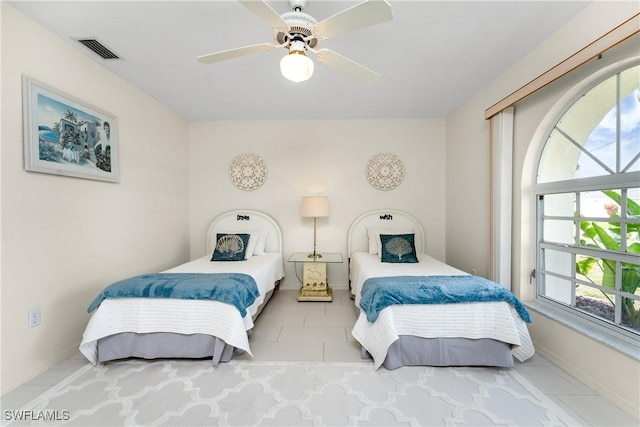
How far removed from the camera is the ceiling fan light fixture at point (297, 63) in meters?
1.52

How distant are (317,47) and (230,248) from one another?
92.8 inches

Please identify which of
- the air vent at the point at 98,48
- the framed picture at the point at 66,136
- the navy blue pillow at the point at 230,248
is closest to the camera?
the framed picture at the point at 66,136

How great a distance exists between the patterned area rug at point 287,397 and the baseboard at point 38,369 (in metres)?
0.27

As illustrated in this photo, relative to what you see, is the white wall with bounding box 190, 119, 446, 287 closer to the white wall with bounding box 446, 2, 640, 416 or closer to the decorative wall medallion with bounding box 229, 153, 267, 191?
the decorative wall medallion with bounding box 229, 153, 267, 191

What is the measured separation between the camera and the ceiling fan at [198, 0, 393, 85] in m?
1.31

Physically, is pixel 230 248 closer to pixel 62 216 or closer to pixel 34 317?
pixel 62 216

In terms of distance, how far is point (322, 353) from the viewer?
2.14 meters

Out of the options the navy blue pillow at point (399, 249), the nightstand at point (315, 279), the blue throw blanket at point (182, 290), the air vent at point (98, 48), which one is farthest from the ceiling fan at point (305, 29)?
the nightstand at point (315, 279)

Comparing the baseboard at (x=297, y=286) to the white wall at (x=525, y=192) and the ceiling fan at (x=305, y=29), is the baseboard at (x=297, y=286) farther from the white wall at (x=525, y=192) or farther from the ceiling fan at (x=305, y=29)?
the ceiling fan at (x=305, y=29)

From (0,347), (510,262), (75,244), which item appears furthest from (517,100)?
(0,347)

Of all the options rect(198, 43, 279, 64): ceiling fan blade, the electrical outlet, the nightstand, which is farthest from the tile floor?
rect(198, 43, 279, 64): ceiling fan blade

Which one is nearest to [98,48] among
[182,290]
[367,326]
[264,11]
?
[264,11]

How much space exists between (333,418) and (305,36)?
7.45ft

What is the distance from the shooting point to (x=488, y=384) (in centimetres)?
176
